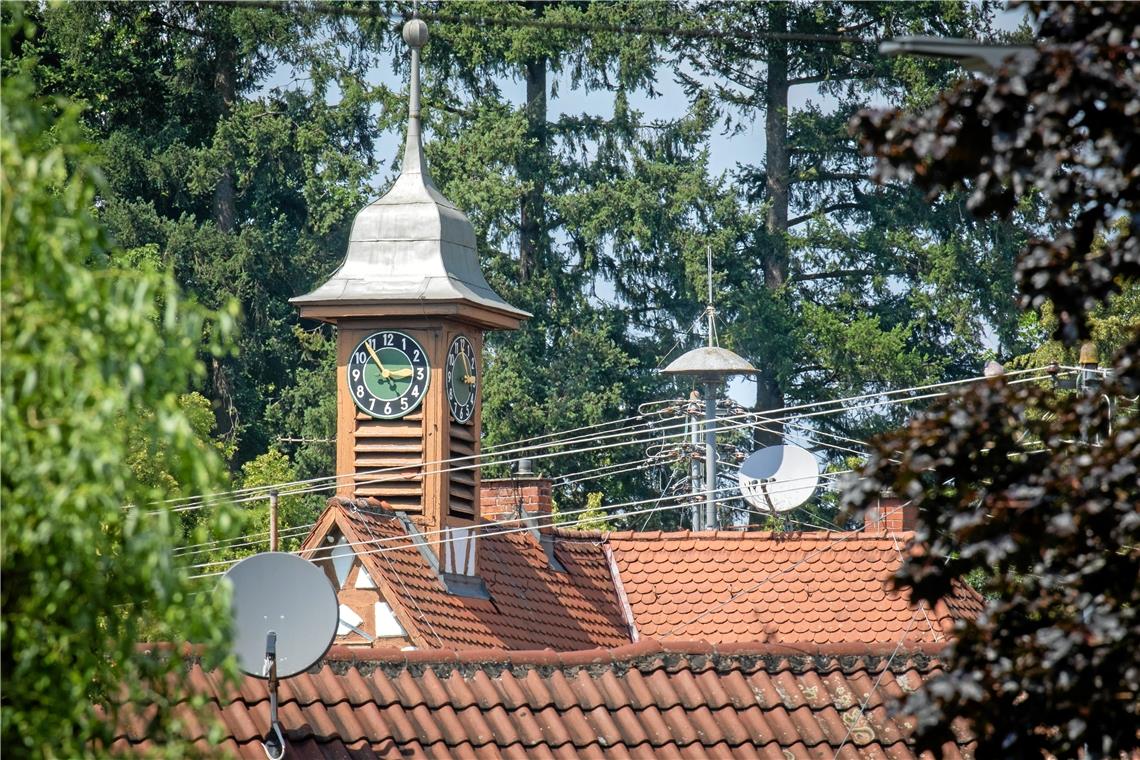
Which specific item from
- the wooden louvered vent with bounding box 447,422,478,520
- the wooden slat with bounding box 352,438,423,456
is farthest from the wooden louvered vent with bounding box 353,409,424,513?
the wooden louvered vent with bounding box 447,422,478,520

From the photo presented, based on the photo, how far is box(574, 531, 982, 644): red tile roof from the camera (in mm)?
24172

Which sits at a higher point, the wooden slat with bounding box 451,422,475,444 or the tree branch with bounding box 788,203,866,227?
the tree branch with bounding box 788,203,866,227

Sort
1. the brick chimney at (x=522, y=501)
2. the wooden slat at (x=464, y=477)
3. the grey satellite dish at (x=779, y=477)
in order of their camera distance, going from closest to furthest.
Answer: the wooden slat at (x=464, y=477)
the brick chimney at (x=522, y=501)
the grey satellite dish at (x=779, y=477)

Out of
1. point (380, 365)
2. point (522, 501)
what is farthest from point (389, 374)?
point (522, 501)

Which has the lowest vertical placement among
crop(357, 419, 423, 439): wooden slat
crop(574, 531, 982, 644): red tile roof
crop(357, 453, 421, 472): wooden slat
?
crop(574, 531, 982, 644): red tile roof

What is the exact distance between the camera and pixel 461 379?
2280cm

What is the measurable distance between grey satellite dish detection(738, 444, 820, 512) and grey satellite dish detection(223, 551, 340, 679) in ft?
47.9

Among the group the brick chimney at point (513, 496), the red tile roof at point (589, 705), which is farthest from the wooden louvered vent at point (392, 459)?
the red tile roof at point (589, 705)

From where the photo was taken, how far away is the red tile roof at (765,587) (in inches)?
952

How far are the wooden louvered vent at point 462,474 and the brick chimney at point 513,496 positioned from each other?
6.95 ft

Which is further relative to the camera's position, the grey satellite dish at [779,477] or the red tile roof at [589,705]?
the grey satellite dish at [779,477]

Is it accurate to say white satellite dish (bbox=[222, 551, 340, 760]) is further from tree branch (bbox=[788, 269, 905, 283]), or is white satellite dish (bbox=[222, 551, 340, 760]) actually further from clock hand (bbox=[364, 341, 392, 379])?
tree branch (bbox=[788, 269, 905, 283])

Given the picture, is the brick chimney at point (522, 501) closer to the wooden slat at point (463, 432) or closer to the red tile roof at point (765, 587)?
the red tile roof at point (765, 587)

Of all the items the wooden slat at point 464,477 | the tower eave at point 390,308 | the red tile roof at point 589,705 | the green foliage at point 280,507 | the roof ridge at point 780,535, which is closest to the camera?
the red tile roof at point 589,705
